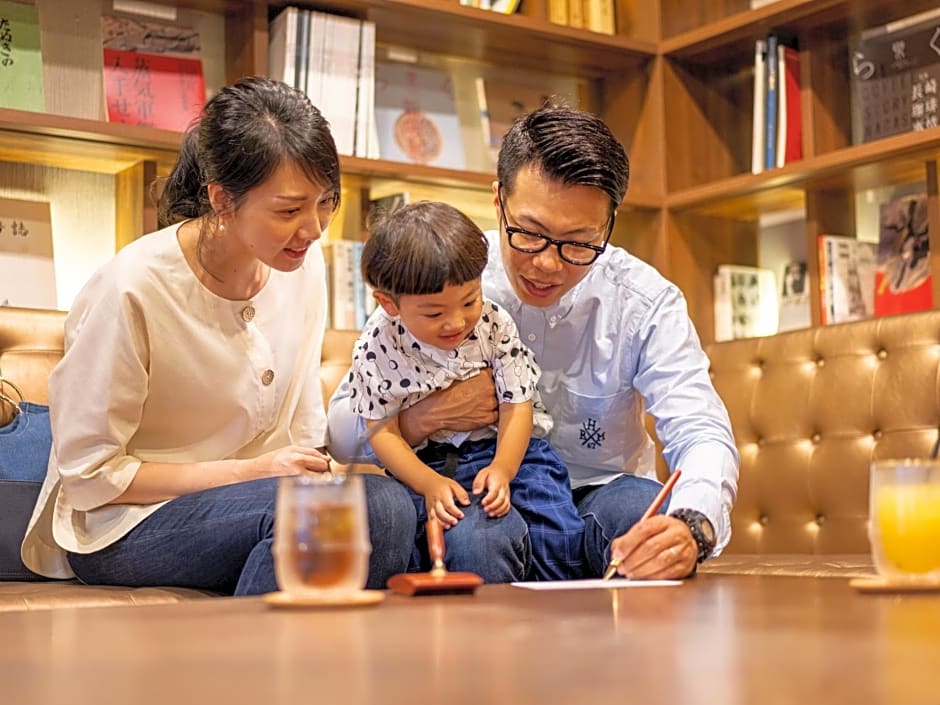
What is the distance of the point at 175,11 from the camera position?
10.1ft

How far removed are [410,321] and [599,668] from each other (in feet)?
3.97

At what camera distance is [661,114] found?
11.6ft

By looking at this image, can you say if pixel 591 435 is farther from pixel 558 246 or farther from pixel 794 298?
pixel 794 298

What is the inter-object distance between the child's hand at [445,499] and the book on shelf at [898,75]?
1.85 meters

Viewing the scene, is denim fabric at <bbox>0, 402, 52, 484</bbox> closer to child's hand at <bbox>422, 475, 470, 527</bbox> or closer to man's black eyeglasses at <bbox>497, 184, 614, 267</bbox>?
child's hand at <bbox>422, 475, 470, 527</bbox>

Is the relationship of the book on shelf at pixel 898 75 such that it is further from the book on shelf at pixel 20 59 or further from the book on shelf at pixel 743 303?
the book on shelf at pixel 20 59

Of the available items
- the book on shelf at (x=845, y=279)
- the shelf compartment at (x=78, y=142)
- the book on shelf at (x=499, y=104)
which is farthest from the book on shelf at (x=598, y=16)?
the shelf compartment at (x=78, y=142)

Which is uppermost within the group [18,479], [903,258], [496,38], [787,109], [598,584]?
[496,38]

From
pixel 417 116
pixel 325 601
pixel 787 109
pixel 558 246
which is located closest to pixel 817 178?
pixel 787 109

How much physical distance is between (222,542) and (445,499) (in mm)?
316

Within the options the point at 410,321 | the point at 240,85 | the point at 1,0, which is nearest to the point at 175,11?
the point at 1,0

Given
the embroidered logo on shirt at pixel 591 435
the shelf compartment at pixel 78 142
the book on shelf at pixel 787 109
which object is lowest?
the embroidered logo on shirt at pixel 591 435

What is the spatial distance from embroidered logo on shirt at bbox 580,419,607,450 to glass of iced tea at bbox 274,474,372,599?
1105 mm

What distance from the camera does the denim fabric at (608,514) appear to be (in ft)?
6.28
